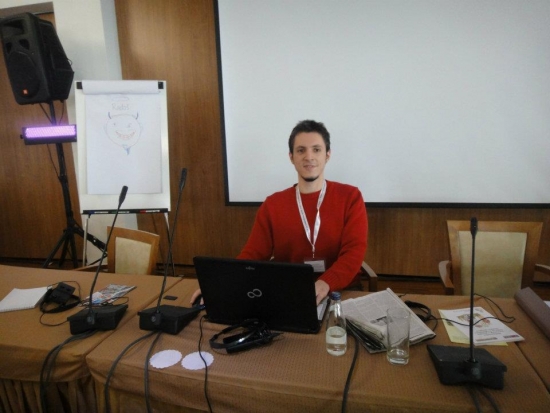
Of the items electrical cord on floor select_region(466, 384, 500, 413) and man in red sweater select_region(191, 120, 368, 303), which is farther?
man in red sweater select_region(191, 120, 368, 303)

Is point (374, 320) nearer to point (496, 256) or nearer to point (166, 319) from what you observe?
point (166, 319)

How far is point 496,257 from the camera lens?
5.81ft

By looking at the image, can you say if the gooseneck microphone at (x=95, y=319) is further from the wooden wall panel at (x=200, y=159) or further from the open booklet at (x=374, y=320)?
the wooden wall panel at (x=200, y=159)

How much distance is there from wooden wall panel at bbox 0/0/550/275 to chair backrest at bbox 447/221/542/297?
0.99 m

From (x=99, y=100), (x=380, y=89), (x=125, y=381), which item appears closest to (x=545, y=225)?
(x=380, y=89)

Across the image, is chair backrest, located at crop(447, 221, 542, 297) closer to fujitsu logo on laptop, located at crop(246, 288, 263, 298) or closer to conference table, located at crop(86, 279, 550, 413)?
conference table, located at crop(86, 279, 550, 413)

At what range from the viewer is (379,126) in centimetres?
265

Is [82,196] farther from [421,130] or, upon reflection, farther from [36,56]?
[421,130]

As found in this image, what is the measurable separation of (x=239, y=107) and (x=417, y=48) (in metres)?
1.44

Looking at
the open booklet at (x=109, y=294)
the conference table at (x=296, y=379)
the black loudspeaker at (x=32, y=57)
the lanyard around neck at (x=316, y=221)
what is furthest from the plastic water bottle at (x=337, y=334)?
the black loudspeaker at (x=32, y=57)

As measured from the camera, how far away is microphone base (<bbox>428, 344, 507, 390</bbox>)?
0.80m

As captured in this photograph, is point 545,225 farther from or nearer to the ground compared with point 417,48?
nearer to the ground

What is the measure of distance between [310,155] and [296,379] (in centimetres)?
113

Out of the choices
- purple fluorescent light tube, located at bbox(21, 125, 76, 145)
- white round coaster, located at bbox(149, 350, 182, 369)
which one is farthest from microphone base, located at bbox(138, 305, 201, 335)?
purple fluorescent light tube, located at bbox(21, 125, 76, 145)
